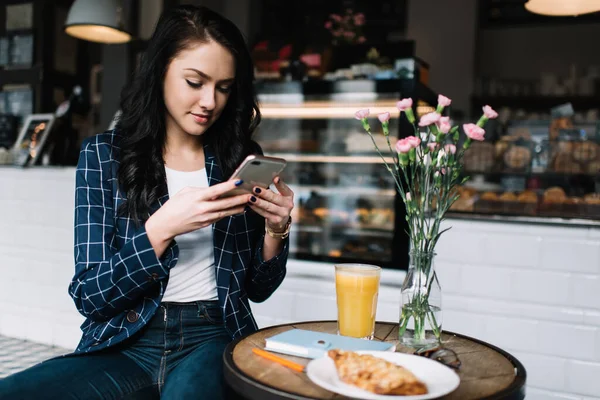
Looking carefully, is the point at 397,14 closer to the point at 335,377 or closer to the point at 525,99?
the point at 525,99

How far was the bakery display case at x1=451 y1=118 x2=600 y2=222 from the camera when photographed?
2689 millimetres

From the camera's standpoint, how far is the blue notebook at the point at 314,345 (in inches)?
45.9

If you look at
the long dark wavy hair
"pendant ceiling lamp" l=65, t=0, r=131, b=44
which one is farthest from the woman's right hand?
"pendant ceiling lamp" l=65, t=0, r=131, b=44

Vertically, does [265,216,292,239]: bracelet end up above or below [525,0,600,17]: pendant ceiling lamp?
below

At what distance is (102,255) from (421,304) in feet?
2.56

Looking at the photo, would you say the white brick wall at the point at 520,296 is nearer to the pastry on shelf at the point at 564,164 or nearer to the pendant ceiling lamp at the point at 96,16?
the pastry on shelf at the point at 564,164

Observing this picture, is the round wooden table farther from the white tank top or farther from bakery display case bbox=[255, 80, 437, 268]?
bakery display case bbox=[255, 80, 437, 268]

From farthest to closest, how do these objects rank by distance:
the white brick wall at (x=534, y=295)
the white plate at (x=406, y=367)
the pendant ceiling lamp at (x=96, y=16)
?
the pendant ceiling lamp at (x=96, y=16)
the white brick wall at (x=534, y=295)
the white plate at (x=406, y=367)

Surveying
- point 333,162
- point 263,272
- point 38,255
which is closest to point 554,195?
point 333,162

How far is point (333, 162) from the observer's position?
→ 3260mm

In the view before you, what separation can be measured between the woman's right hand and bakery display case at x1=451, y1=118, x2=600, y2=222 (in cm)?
154

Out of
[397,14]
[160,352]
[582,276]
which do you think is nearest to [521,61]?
[397,14]

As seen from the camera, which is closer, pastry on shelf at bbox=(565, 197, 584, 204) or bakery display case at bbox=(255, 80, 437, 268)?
pastry on shelf at bbox=(565, 197, 584, 204)

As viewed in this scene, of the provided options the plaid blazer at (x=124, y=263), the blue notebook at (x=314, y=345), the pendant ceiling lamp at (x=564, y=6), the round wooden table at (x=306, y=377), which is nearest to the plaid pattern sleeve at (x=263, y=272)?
the plaid blazer at (x=124, y=263)
